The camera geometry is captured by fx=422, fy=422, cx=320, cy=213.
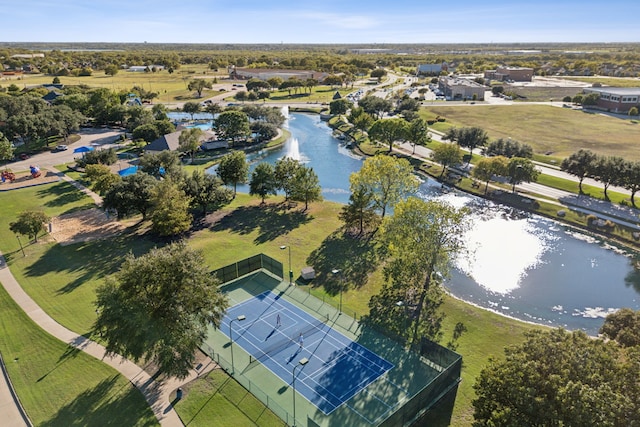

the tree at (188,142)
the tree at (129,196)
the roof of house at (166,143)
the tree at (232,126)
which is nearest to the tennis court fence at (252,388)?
the tree at (129,196)

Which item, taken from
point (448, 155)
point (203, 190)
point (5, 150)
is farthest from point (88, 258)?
point (448, 155)

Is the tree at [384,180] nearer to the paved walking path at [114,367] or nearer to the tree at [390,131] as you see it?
the paved walking path at [114,367]

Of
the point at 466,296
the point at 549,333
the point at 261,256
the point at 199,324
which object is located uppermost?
the point at 549,333

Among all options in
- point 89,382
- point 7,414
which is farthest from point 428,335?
point 7,414

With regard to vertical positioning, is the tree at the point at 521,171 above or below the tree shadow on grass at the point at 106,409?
above

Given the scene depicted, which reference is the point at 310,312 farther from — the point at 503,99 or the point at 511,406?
the point at 503,99

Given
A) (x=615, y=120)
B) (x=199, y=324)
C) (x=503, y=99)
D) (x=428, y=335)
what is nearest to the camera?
(x=199, y=324)
